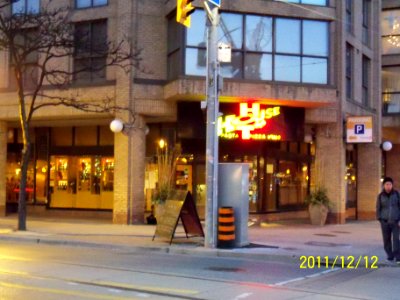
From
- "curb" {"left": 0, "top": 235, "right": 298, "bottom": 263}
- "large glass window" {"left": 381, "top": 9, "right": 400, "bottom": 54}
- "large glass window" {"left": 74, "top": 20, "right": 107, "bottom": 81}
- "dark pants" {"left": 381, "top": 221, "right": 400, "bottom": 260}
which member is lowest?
"curb" {"left": 0, "top": 235, "right": 298, "bottom": 263}

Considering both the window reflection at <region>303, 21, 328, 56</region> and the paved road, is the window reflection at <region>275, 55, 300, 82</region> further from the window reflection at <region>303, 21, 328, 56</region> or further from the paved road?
the paved road

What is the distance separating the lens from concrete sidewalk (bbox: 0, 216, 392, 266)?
14.2 meters

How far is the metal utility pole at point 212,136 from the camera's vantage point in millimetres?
14828

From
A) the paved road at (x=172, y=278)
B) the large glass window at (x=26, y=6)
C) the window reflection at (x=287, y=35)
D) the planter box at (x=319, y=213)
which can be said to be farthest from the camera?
the large glass window at (x=26, y=6)

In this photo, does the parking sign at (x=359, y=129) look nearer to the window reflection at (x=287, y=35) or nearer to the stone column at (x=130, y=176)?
the window reflection at (x=287, y=35)

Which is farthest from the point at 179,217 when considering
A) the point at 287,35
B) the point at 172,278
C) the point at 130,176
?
the point at 287,35

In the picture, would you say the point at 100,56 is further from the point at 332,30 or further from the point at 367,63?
the point at 367,63

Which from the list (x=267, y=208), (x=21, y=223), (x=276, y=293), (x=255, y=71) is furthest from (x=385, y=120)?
(x=276, y=293)

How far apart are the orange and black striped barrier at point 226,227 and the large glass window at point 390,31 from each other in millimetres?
19233

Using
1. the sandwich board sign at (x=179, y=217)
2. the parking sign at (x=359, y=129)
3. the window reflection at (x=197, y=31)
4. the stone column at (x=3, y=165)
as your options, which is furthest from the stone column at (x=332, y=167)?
the stone column at (x=3, y=165)

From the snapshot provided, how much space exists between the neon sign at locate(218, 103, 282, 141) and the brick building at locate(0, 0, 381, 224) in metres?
0.08

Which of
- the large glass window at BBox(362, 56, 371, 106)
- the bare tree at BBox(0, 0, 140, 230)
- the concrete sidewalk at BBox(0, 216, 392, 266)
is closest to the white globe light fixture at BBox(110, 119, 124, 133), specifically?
the bare tree at BBox(0, 0, 140, 230)

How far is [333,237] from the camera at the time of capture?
57.7ft

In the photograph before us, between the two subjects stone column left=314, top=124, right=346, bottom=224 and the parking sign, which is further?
stone column left=314, top=124, right=346, bottom=224
